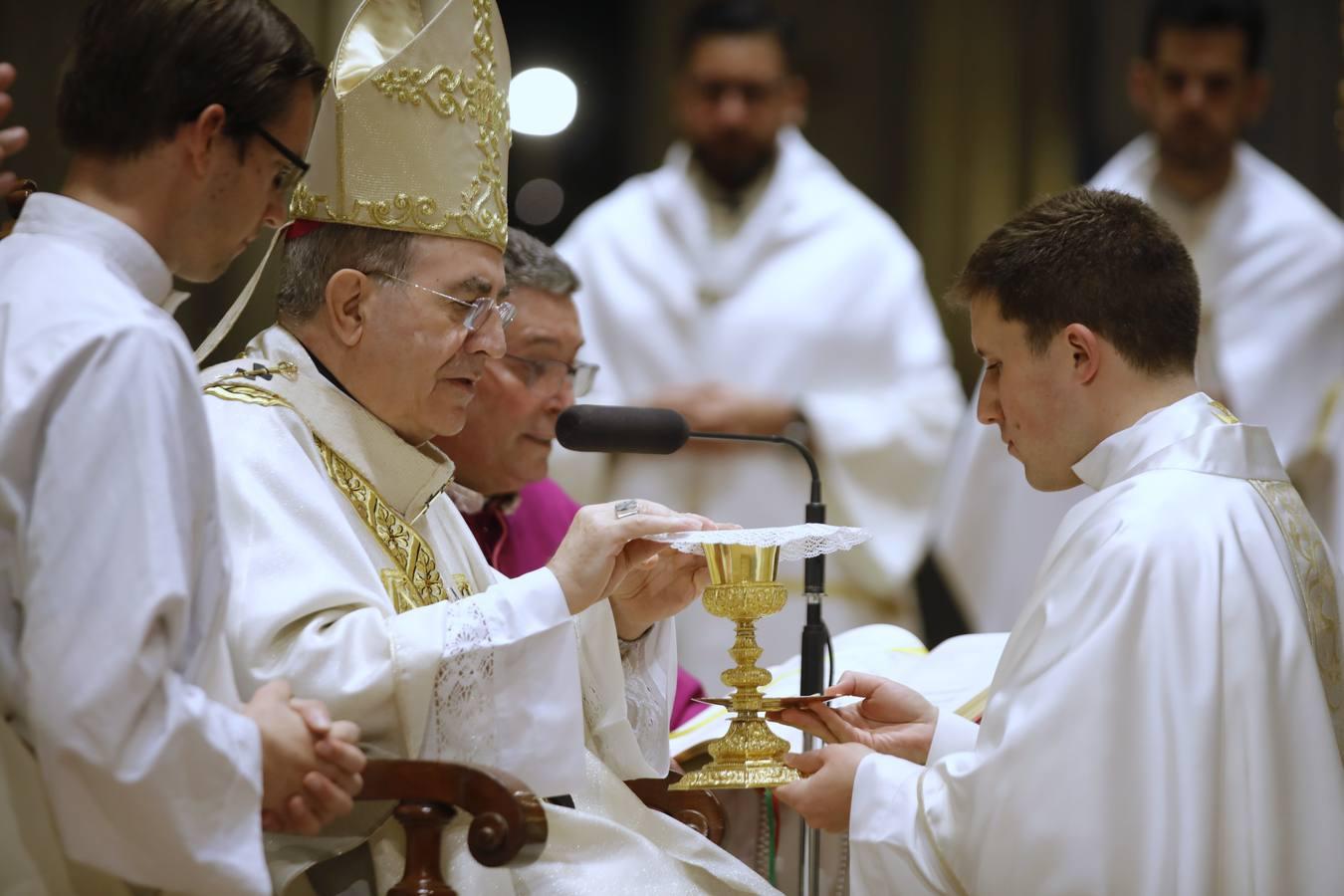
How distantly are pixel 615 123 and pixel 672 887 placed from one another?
5.87 m

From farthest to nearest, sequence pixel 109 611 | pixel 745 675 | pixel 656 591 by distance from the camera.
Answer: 1. pixel 656 591
2. pixel 745 675
3. pixel 109 611

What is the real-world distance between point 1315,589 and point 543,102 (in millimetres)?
5876

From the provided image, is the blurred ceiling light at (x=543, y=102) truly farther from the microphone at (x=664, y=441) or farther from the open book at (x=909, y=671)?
the microphone at (x=664, y=441)

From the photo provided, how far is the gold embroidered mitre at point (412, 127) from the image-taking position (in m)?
3.11

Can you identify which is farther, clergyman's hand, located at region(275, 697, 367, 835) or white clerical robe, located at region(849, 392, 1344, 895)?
white clerical robe, located at region(849, 392, 1344, 895)

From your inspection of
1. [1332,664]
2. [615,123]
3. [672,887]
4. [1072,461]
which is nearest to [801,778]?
[672,887]

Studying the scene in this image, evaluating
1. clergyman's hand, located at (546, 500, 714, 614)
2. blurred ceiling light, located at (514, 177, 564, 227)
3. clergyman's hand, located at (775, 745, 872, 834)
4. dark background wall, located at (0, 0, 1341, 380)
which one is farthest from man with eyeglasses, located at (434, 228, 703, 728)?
dark background wall, located at (0, 0, 1341, 380)

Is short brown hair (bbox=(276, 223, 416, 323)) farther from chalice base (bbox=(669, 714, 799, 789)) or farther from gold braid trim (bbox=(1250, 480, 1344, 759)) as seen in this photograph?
gold braid trim (bbox=(1250, 480, 1344, 759))

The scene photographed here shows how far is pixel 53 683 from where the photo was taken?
210 centimetres

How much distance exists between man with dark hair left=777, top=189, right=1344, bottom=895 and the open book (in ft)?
1.35

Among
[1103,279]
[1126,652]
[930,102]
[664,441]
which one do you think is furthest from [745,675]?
[930,102]

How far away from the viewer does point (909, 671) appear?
362 cm

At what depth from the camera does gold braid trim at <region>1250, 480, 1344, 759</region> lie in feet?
9.11

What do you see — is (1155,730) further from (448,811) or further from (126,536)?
(126,536)
